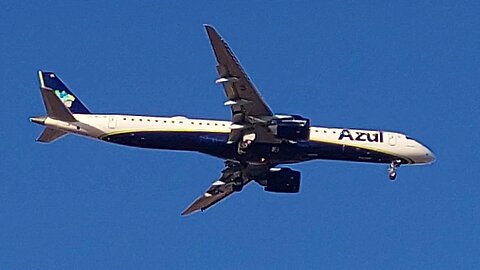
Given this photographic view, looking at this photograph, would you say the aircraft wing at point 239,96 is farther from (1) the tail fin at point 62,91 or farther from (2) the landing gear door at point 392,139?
(1) the tail fin at point 62,91

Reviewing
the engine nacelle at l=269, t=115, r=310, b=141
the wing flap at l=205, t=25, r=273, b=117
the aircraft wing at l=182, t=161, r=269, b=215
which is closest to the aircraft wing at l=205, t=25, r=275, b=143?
the wing flap at l=205, t=25, r=273, b=117

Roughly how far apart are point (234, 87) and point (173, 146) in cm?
850

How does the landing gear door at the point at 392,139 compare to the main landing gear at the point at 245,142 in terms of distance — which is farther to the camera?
the landing gear door at the point at 392,139

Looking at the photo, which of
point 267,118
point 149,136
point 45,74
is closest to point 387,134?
point 267,118

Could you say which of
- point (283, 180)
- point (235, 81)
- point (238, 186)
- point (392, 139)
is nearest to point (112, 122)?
point (235, 81)

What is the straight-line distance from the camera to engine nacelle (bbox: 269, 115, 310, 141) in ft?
327

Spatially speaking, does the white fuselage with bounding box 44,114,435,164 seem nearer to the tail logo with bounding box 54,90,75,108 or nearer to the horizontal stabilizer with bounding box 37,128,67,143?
the horizontal stabilizer with bounding box 37,128,67,143

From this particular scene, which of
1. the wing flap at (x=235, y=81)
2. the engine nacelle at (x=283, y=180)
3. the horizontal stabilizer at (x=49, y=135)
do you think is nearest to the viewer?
the wing flap at (x=235, y=81)

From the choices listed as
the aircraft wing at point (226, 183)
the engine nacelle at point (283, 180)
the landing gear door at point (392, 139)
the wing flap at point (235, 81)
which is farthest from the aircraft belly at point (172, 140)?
the landing gear door at point (392, 139)

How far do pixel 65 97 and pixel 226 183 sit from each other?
48.0 ft

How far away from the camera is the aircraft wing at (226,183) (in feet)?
358

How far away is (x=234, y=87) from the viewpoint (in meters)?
95.9

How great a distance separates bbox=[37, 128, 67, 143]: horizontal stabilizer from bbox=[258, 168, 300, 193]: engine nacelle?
678 inches

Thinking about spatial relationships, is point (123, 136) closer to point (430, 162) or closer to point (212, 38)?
point (212, 38)
